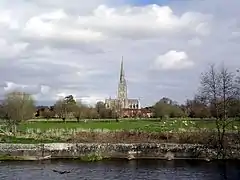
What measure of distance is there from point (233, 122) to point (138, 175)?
22.3m

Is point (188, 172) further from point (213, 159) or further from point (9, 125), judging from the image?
point (9, 125)

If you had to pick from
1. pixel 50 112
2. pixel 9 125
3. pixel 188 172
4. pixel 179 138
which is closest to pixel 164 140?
pixel 179 138

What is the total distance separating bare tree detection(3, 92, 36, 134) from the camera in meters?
73.8

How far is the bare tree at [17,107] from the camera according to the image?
73.8 meters

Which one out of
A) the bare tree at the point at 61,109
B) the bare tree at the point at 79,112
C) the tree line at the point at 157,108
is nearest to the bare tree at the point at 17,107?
the tree line at the point at 157,108

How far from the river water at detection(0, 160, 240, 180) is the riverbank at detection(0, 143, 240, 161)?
9.60 feet

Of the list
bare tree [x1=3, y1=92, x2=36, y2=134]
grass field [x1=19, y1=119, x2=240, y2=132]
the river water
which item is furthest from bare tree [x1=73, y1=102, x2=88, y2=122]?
the river water

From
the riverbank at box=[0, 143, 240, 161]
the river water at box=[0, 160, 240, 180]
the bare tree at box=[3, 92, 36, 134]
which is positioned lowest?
the river water at box=[0, 160, 240, 180]

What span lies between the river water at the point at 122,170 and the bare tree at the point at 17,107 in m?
24.8

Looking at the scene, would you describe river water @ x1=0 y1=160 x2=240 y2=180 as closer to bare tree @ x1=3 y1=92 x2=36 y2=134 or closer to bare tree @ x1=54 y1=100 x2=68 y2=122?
bare tree @ x1=3 y1=92 x2=36 y2=134

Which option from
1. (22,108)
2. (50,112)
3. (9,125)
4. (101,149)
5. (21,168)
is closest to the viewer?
(21,168)

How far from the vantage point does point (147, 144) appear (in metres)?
55.2

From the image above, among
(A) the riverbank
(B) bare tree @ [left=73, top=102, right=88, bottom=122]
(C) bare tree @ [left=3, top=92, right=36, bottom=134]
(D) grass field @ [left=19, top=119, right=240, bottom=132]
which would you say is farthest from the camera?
(B) bare tree @ [left=73, top=102, right=88, bottom=122]

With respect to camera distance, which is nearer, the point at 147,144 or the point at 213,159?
the point at 213,159
